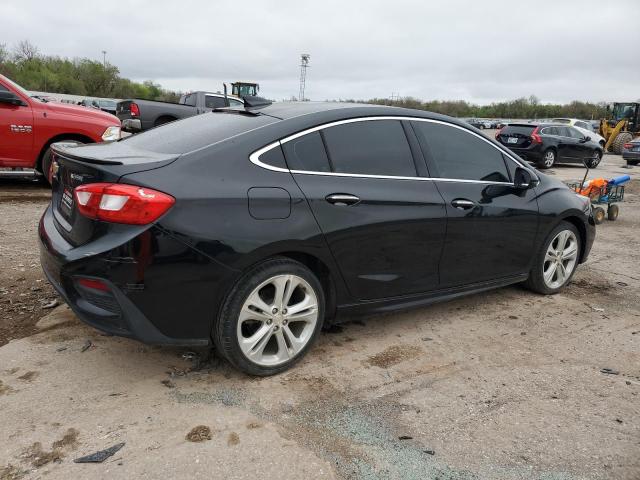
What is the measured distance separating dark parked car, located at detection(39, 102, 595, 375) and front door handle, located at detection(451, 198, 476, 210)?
1cm

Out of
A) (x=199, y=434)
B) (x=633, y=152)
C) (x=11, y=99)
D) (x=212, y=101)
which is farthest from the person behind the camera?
(x=633, y=152)

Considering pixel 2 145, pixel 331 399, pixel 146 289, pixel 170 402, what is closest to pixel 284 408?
pixel 331 399

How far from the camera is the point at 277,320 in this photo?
3104mm

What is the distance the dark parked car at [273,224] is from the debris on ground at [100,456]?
53 centimetres

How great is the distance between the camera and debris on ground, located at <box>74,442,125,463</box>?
2373mm

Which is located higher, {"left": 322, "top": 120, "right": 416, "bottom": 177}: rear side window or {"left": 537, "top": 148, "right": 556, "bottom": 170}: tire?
{"left": 322, "top": 120, "right": 416, "bottom": 177}: rear side window

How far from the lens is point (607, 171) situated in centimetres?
1914

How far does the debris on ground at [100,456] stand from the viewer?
2373 mm

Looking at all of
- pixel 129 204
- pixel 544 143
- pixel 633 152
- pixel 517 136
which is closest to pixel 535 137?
pixel 544 143

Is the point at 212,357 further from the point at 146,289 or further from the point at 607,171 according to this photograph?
the point at 607,171

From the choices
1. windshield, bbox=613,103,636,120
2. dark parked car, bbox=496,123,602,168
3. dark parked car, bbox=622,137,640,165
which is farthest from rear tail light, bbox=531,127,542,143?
windshield, bbox=613,103,636,120

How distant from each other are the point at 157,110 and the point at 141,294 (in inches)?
544

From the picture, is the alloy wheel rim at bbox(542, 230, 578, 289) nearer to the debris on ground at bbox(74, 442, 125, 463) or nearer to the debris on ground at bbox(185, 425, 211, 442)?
the debris on ground at bbox(185, 425, 211, 442)

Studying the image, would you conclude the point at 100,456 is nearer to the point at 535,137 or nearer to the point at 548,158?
the point at 535,137
